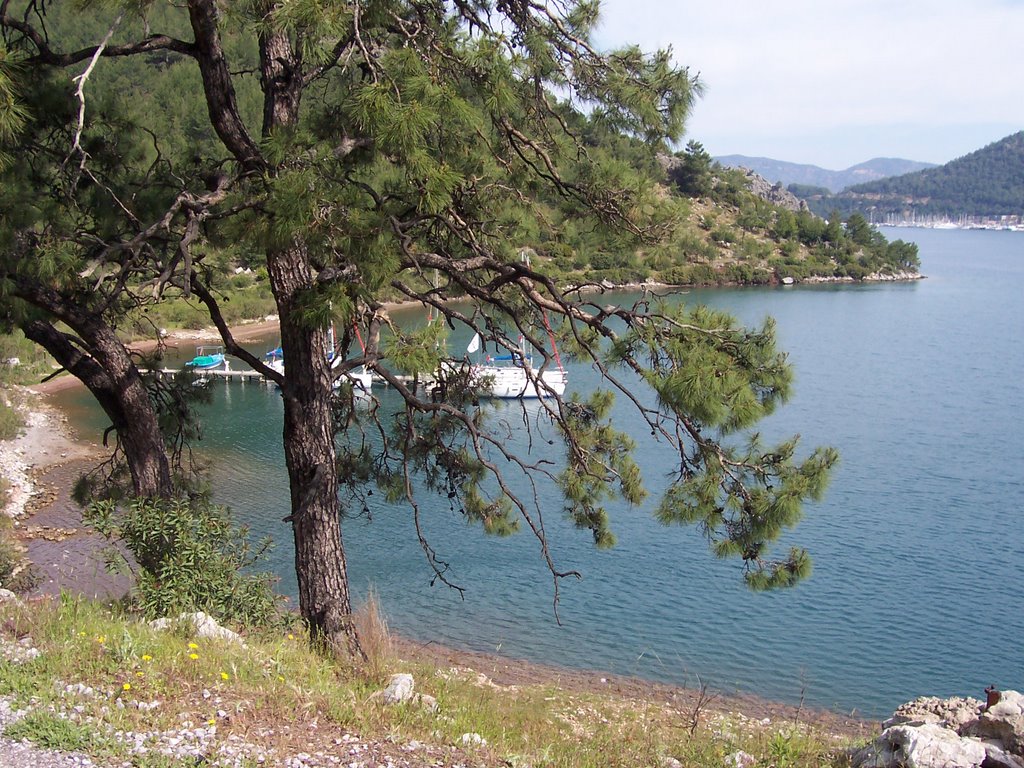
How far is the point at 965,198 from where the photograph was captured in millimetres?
186000

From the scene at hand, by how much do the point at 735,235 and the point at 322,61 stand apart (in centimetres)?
5547

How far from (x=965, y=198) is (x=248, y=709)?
20713 centimetres

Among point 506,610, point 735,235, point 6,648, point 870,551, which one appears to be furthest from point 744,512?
point 735,235

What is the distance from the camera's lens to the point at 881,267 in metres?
59.1

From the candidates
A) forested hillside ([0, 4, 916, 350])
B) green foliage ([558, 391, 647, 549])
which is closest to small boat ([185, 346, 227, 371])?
forested hillside ([0, 4, 916, 350])

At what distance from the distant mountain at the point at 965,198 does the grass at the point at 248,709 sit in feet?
581

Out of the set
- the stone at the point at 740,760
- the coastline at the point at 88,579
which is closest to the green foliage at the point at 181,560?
the coastline at the point at 88,579

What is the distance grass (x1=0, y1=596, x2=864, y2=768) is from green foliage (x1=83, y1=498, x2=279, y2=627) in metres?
0.26

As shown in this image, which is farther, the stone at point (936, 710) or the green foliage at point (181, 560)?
the stone at point (936, 710)

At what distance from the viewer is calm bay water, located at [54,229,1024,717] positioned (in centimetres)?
1070

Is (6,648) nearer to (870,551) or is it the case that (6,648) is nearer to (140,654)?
(140,654)

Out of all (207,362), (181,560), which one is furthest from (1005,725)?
(207,362)

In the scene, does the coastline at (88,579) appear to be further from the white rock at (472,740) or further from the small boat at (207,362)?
the small boat at (207,362)

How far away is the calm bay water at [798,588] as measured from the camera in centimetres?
1070
